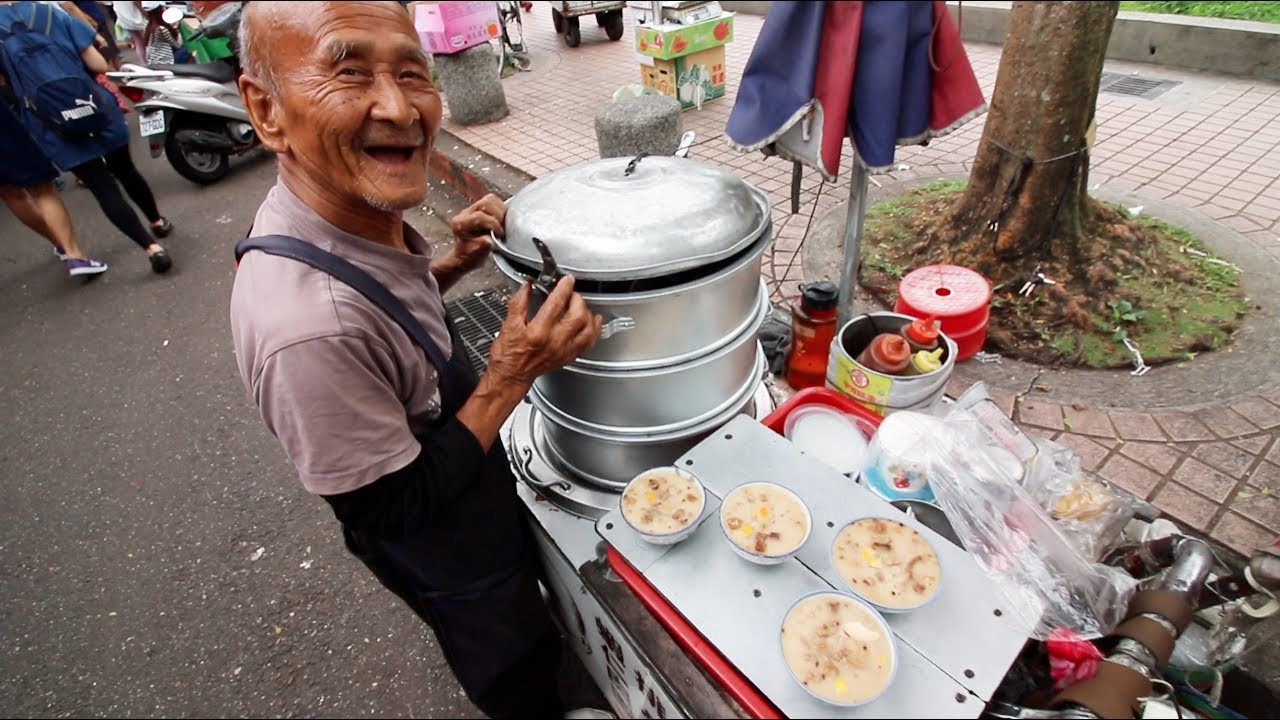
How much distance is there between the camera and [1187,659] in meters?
1.68

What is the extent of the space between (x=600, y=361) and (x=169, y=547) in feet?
9.44

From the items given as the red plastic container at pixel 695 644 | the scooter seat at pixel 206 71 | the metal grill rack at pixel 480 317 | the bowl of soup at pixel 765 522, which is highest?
the bowl of soup at pixel 765 522

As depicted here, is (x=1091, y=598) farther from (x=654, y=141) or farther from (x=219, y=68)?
(x=219, y=68)

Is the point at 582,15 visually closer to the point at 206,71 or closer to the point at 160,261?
the point at 206,71

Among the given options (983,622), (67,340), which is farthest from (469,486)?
(67,340)

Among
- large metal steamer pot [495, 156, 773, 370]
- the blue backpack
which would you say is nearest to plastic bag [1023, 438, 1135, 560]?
large metal steamer pot [495, 156, 773, 370]

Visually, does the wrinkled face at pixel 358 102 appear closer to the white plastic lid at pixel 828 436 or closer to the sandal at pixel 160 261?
the white plastic lid at pixel 828 436

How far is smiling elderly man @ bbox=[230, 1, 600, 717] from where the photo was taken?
4.35 ft

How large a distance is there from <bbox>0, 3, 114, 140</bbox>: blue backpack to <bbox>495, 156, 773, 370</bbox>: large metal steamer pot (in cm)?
505

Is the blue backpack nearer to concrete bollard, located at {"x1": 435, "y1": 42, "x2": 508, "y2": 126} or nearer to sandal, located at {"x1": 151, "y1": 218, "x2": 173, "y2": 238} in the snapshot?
sandal, located at {"x1": 151, "y1": 218, "x2": 173, "y2": 238}

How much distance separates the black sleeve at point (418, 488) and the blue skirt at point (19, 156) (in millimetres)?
5296

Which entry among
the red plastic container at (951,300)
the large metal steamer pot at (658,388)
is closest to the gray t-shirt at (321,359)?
the large metal steamer pot at (658,388)

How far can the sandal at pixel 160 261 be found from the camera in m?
5.44

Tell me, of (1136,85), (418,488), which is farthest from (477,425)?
(1136,85)
